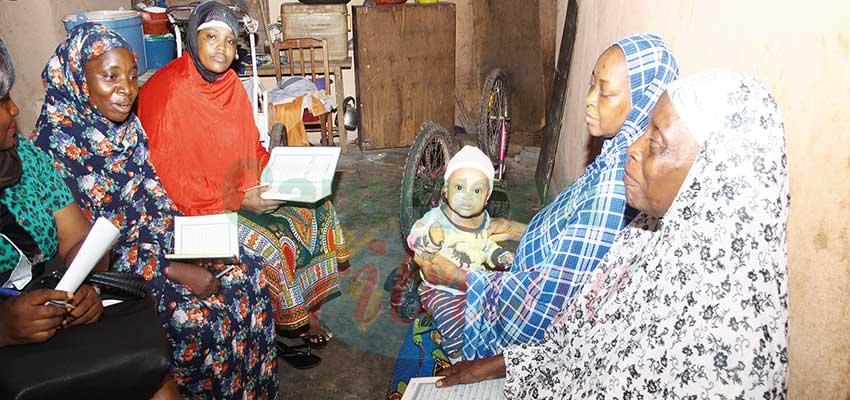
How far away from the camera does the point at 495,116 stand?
20.2 feet

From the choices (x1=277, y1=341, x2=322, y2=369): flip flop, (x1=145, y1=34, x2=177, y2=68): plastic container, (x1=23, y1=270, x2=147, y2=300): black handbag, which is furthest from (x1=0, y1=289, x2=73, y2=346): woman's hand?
(x1=145, y1=34, x2=177, y2=68): plastic container

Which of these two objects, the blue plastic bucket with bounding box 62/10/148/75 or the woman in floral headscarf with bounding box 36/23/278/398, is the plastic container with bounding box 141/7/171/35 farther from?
the woman in floral headscarf with bounding box 36/23/278/398

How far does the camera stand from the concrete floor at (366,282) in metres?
3.49

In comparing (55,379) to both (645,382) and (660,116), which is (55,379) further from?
(660,116)

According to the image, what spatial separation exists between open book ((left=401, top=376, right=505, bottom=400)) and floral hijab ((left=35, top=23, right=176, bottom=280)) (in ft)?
4.39

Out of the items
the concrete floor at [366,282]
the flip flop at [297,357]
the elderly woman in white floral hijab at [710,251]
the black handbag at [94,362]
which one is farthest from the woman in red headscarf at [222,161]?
the elderly woman in white floral hijab at [710,251]

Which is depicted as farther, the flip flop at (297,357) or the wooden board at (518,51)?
the wooden board at (518,51)

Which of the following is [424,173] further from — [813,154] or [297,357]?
[813,154]

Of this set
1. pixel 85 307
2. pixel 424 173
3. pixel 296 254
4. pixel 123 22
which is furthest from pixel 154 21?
pixel 85 307

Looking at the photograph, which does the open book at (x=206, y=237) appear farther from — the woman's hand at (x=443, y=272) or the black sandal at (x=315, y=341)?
the black sandal at (x=315, y=341)

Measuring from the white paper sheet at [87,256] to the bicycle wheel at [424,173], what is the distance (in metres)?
2.25

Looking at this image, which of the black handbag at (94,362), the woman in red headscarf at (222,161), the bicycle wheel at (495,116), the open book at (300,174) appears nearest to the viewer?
the black handbag at (94,362)

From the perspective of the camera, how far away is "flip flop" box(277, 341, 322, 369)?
359cm

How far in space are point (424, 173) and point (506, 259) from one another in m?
1.72
